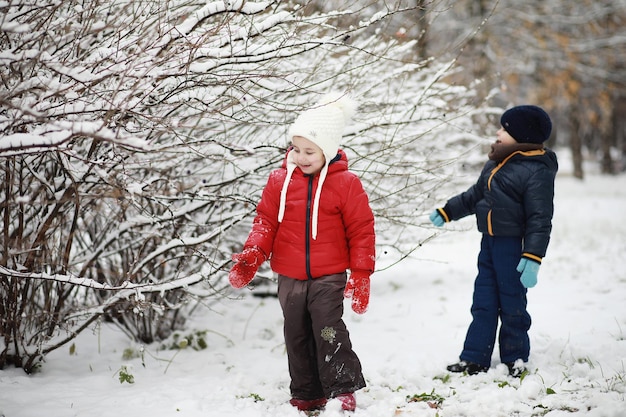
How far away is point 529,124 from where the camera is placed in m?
3.19

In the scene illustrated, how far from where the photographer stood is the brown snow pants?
271 cm

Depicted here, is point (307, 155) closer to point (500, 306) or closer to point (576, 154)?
point (500, 306)

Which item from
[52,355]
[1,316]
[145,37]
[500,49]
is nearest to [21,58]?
[145,37]

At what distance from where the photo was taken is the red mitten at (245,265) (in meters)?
2.71

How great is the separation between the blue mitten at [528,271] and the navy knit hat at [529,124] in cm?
71

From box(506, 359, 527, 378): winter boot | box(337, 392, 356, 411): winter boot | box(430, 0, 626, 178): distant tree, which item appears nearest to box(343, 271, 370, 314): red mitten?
box(337, 392, 356, 411): winter boot

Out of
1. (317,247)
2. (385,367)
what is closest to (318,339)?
(317,247)

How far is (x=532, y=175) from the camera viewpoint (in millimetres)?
3125

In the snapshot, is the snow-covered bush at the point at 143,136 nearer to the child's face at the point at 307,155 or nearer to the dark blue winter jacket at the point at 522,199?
the child's face at the point at 307,155

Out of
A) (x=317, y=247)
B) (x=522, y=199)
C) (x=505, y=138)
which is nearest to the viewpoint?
(x=317, y=247)

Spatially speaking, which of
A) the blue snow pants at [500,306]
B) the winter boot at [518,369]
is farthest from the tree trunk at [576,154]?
the winter boot at [518,369]

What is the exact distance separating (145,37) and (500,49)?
514 inches

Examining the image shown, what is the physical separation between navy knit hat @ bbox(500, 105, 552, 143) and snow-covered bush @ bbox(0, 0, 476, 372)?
1.80 ft

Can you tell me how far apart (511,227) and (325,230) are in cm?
115
